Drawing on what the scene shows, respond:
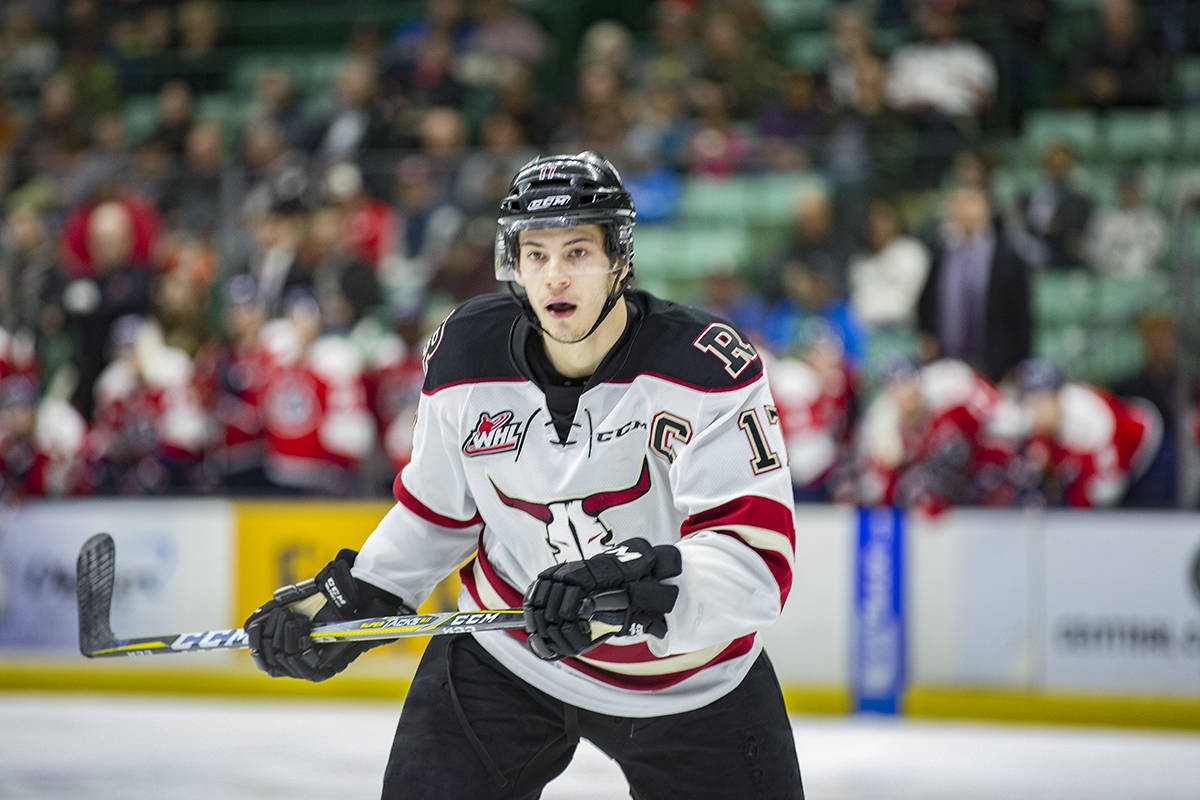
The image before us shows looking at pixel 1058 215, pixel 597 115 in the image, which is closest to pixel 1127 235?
pixel 1058 215

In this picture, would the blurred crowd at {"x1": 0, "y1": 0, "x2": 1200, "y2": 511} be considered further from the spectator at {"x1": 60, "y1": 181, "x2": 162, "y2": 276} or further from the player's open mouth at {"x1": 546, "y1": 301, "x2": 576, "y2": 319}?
the player's open mouth at {"x1": 546, "y1": 301, "x2": 576, "y2": 319}

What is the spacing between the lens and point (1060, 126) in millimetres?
8539

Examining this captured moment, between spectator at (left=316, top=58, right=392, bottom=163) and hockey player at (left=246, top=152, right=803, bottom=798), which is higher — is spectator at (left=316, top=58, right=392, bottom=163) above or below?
above

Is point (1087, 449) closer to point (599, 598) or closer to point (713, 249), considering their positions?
point (713, 249)

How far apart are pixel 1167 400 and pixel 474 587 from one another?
4.64 metres

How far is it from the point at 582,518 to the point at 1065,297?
544 centimetres

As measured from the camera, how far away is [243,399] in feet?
25.2

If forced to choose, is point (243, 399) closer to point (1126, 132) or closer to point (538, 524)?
point (1126, 132)

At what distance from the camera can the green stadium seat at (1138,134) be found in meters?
7.66

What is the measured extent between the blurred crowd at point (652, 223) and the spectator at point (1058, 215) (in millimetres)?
15

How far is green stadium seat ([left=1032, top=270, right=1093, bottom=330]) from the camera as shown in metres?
7.45

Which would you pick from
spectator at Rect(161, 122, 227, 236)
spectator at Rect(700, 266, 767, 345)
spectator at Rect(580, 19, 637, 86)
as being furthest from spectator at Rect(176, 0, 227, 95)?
spectator at Rect(700, 266, 767, 345)

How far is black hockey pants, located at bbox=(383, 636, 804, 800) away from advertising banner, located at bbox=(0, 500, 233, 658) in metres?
4.95

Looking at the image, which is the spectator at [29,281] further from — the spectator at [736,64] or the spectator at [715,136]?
the spectator at [736,64]
